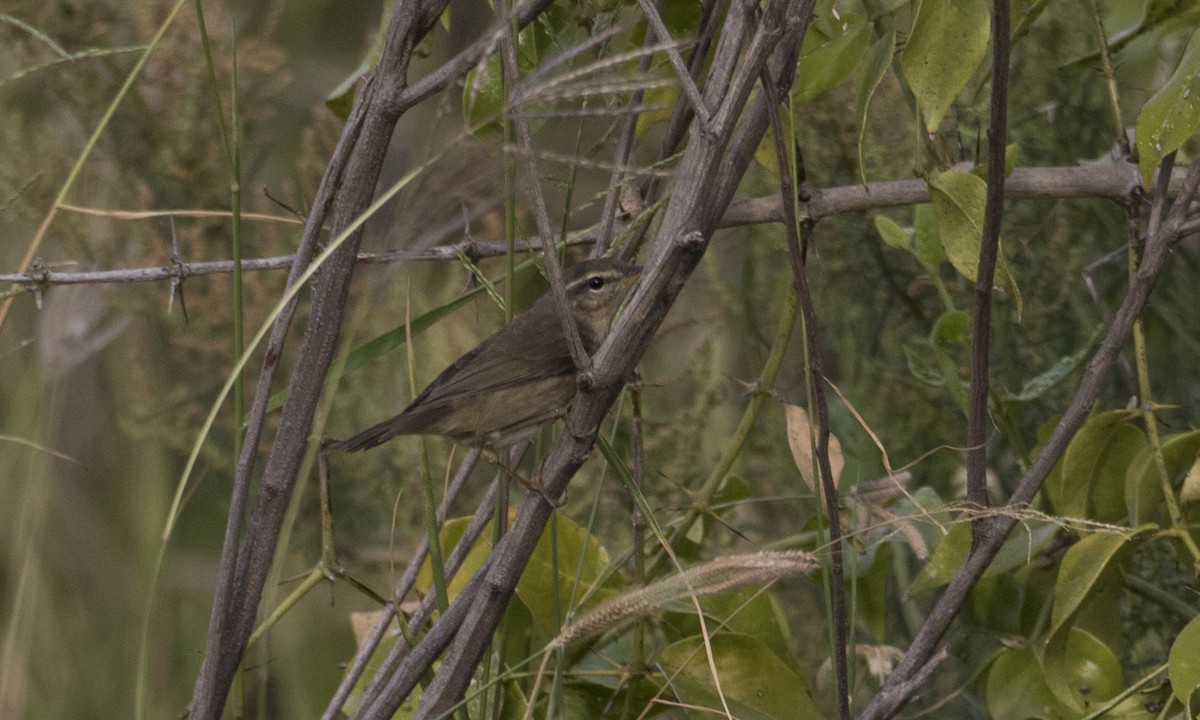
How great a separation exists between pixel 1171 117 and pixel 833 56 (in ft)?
1.54

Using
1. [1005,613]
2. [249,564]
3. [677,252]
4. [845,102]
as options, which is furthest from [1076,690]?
[845,102]

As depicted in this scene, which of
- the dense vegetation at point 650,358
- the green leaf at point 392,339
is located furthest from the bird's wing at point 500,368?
the green leaf at point 392,339

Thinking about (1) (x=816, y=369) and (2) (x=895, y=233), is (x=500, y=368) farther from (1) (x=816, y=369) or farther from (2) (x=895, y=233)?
(1) (x=816, y=369)

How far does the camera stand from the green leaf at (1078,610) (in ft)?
5.63

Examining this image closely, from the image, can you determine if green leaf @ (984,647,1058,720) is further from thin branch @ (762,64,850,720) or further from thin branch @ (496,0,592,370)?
thin branch @ (496,0,592,370)

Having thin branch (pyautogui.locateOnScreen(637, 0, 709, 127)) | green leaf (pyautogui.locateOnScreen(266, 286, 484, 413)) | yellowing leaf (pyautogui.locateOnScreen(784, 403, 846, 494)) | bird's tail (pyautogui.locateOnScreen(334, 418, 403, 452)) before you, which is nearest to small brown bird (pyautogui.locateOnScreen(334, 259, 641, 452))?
bird's tail (pyautogui.locateOnScreen(334, 418, 403, 452))

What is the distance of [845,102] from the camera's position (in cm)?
325

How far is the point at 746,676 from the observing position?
1.90 metres

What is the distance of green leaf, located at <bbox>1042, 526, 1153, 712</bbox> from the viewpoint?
1.71 meters

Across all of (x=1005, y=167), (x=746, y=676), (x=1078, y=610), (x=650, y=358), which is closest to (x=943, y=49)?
(x=1005, y=167)

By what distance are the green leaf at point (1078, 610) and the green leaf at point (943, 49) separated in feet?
2.04

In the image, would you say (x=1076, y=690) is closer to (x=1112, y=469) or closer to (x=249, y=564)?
(x=1112, y=469)

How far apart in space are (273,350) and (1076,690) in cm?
124

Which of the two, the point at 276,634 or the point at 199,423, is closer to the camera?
the point at 276,634
